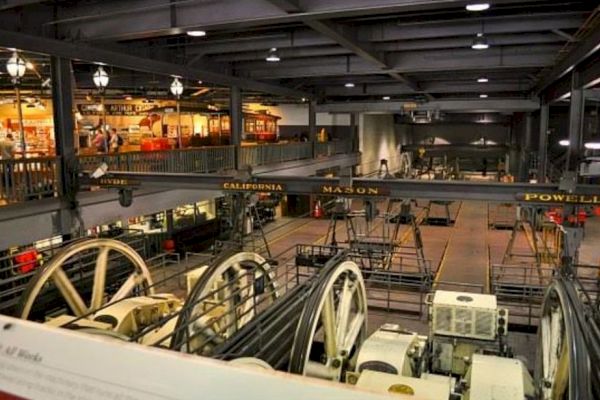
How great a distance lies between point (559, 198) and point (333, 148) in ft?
61.8

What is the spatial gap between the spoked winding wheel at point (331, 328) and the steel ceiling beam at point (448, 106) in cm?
1686

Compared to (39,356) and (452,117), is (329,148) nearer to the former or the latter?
(452,117)

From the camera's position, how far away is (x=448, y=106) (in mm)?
24312

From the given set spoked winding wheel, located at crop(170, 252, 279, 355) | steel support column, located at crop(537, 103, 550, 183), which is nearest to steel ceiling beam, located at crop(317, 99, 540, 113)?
steel support column, located at crop(537, 103, 550, 183)

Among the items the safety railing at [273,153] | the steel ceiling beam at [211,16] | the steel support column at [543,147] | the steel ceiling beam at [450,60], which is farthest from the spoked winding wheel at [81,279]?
the steel support column at [543,147]

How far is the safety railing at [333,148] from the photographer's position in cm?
2486

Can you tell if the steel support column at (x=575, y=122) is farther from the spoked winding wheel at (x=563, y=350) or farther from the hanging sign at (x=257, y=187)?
the hanging sign at (x=257, y=187)

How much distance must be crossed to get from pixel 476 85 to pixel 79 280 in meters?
18.0

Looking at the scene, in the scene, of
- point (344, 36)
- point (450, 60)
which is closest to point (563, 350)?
point (344, 36)

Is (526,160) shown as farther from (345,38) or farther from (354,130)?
(345,38)

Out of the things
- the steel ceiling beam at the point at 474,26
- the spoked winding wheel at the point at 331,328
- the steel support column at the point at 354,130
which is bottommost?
the spoked winding wheel at the point at 331,328

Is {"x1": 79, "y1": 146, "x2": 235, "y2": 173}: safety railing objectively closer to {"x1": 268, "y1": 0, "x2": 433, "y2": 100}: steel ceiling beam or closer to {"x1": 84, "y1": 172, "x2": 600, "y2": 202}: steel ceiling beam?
{"x1": 84, "y1": 172, "x2": 600, "y2": 202}: steel ceiling beam

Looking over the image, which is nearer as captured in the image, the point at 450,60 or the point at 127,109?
the point at 450,60

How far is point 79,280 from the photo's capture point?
9.30 metres
